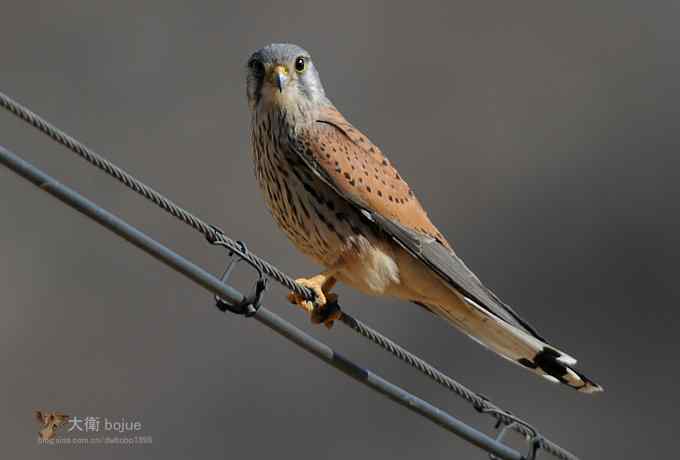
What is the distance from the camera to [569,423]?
9000mm

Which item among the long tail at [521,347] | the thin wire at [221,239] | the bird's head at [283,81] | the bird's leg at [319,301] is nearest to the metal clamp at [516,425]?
the thin wire at [221,239]

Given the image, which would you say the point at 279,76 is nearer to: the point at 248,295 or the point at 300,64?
the point at 300,64

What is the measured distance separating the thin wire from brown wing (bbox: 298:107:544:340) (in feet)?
1.21

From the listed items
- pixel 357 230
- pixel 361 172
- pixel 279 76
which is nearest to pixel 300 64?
pixel 279 76

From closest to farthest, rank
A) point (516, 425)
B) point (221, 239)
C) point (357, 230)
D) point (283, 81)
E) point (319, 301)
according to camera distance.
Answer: point (221, 239), point (516, 425), point (319, 301), point (357, 230), point (283, 81)

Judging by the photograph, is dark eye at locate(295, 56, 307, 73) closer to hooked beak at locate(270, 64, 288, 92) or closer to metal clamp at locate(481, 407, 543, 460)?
hooked beak at locate(270, 64, 288, 92)

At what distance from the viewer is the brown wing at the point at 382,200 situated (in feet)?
14.3

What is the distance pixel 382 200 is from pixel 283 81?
46 cm

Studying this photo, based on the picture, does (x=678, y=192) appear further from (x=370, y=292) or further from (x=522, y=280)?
(x=370, y=292)

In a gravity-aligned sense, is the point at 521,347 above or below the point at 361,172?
below

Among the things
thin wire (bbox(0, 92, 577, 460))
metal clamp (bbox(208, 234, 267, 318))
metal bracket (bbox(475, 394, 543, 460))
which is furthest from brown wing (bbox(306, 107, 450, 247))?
metal clamp (bbox(208, 234, 267, 318))

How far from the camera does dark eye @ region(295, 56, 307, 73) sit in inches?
183

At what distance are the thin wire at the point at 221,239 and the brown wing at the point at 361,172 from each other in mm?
389

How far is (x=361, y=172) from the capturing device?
4457 mm
